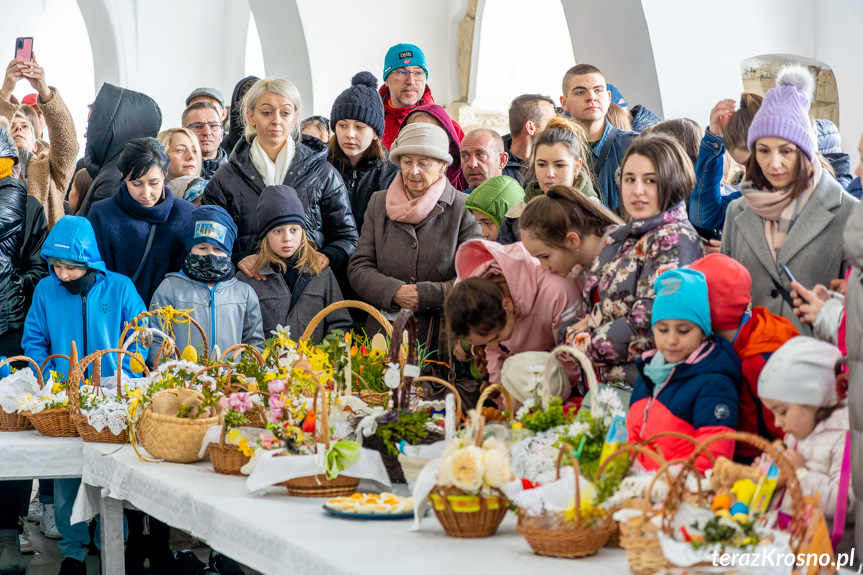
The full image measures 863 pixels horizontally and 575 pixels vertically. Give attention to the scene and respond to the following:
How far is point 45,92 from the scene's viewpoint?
19.0 feet

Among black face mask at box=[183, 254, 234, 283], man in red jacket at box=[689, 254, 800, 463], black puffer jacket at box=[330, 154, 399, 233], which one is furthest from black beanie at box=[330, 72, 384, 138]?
man in red jacket at box=[689, 254, 800, 463]

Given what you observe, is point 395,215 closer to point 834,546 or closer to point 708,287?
point 708,287

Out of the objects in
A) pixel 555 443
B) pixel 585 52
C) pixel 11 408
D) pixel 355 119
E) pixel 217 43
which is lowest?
pixel 11 408

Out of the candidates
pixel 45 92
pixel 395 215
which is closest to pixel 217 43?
pixel 45 92

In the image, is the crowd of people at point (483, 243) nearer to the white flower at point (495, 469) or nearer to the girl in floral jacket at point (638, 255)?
the girl in floral jacket at point (638, 255)

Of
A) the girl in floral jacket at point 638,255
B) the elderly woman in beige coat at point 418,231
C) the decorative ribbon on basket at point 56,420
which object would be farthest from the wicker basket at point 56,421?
the girl in floral jacket at point 638,255

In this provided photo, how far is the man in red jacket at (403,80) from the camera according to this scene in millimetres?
5570

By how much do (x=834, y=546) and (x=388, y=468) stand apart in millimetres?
1289

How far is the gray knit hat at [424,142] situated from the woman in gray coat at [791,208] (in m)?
1.69

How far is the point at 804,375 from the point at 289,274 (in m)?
2.95

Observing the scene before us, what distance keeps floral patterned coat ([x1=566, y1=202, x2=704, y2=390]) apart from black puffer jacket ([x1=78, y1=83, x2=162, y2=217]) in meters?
3.26

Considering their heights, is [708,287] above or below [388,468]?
above

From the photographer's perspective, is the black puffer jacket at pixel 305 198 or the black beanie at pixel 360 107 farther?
the black beanie at pixel 360 107

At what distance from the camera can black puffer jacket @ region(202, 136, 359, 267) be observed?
480 cm
